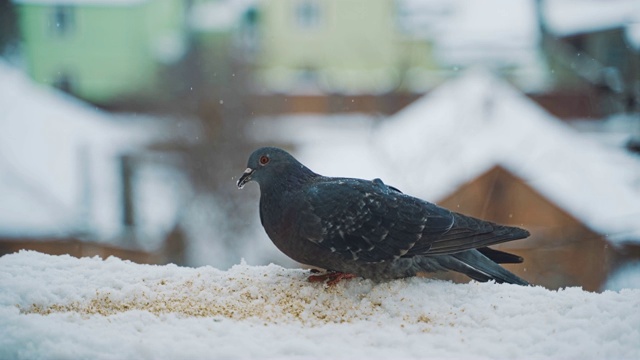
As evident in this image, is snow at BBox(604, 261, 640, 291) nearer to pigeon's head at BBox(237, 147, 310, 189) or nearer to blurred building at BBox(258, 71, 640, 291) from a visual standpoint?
blurred building at BBox(258, 71, 640, 291)

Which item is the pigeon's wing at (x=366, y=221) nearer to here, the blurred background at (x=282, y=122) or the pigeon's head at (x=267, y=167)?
the pigeon's head at (x=267, y=167)

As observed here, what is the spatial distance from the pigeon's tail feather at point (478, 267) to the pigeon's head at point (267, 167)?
594mm

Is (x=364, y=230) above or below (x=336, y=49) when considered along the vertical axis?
below

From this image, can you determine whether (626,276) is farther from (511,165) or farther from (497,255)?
(497,255)

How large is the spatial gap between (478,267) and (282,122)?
255cm

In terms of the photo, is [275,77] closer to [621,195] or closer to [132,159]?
[132,159]

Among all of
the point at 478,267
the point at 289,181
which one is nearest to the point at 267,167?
the point at 289,181

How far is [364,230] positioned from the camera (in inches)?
84.8

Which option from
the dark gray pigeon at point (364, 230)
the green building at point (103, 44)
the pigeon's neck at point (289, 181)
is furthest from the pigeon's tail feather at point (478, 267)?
the green building at point (103, 44)

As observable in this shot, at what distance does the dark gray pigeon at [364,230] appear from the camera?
84.3 inches

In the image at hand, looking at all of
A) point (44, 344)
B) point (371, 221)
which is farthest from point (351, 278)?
point (44, 344)

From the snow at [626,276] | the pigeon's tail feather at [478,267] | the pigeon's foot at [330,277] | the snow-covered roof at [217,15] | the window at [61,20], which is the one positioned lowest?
the pigeon's foot at [330,277]

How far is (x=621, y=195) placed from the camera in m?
4.04

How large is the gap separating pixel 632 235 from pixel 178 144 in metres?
2.87
